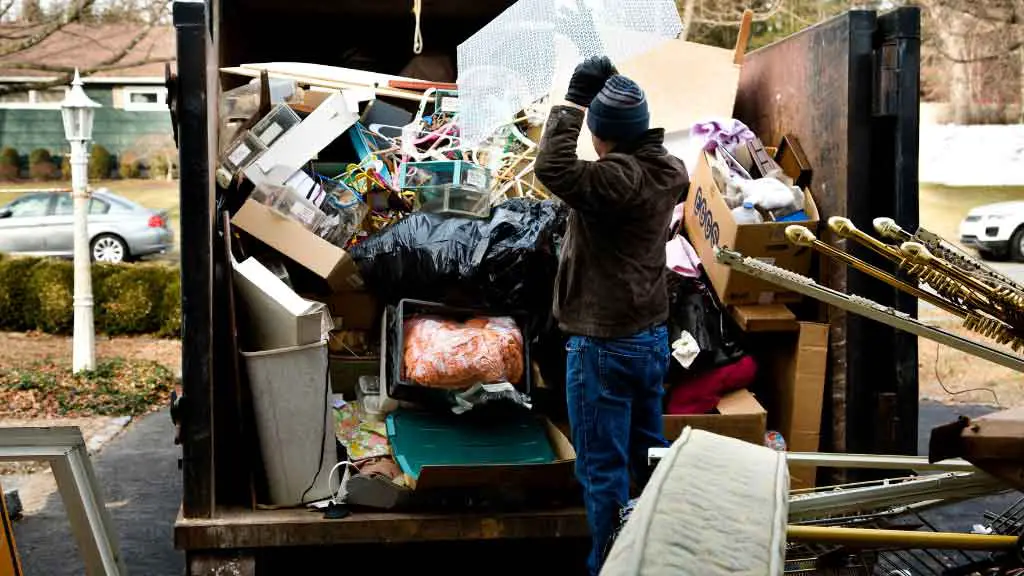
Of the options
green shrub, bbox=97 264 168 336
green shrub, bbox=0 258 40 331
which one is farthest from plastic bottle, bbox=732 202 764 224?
green shrub, bbox=0 258 40 331

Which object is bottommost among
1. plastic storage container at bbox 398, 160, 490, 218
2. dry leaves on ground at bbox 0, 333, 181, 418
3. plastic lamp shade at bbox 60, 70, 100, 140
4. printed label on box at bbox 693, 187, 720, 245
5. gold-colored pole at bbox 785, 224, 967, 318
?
dry leaves on ground at bbox 0, 333, 181, 418

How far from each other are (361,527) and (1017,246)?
12449mm

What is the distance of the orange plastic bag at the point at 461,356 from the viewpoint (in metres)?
3.43

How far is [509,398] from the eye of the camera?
346 centimetres

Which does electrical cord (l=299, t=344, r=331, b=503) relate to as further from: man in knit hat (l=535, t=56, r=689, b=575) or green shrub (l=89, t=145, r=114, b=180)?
green shrub (l=89, t=145, r=114, b=180)

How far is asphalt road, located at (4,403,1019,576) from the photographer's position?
4141mm

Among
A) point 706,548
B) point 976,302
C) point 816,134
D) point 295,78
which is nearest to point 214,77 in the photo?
point 295,78

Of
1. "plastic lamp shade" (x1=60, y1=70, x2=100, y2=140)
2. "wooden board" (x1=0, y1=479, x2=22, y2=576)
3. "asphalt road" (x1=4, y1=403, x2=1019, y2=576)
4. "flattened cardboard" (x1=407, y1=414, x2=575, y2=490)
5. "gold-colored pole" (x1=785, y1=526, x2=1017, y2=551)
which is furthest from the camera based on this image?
"plastic lamp shade" (x1=60, y1=70, x2=100, y2=140)

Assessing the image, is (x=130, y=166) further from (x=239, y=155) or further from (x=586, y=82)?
(x=586, y=82)

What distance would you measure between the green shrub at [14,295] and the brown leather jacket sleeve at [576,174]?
9.95 meters

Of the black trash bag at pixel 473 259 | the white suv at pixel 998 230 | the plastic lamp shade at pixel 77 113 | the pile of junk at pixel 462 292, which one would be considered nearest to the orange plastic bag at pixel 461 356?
the pile of junk at pixel 462 292

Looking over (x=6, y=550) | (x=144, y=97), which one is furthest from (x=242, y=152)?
(x=144, y=97)

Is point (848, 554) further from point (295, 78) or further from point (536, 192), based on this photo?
point (295, 78)

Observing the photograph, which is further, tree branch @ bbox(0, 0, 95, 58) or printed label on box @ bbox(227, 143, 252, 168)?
tree branch @ bbox(0, 0, 95, 58)
